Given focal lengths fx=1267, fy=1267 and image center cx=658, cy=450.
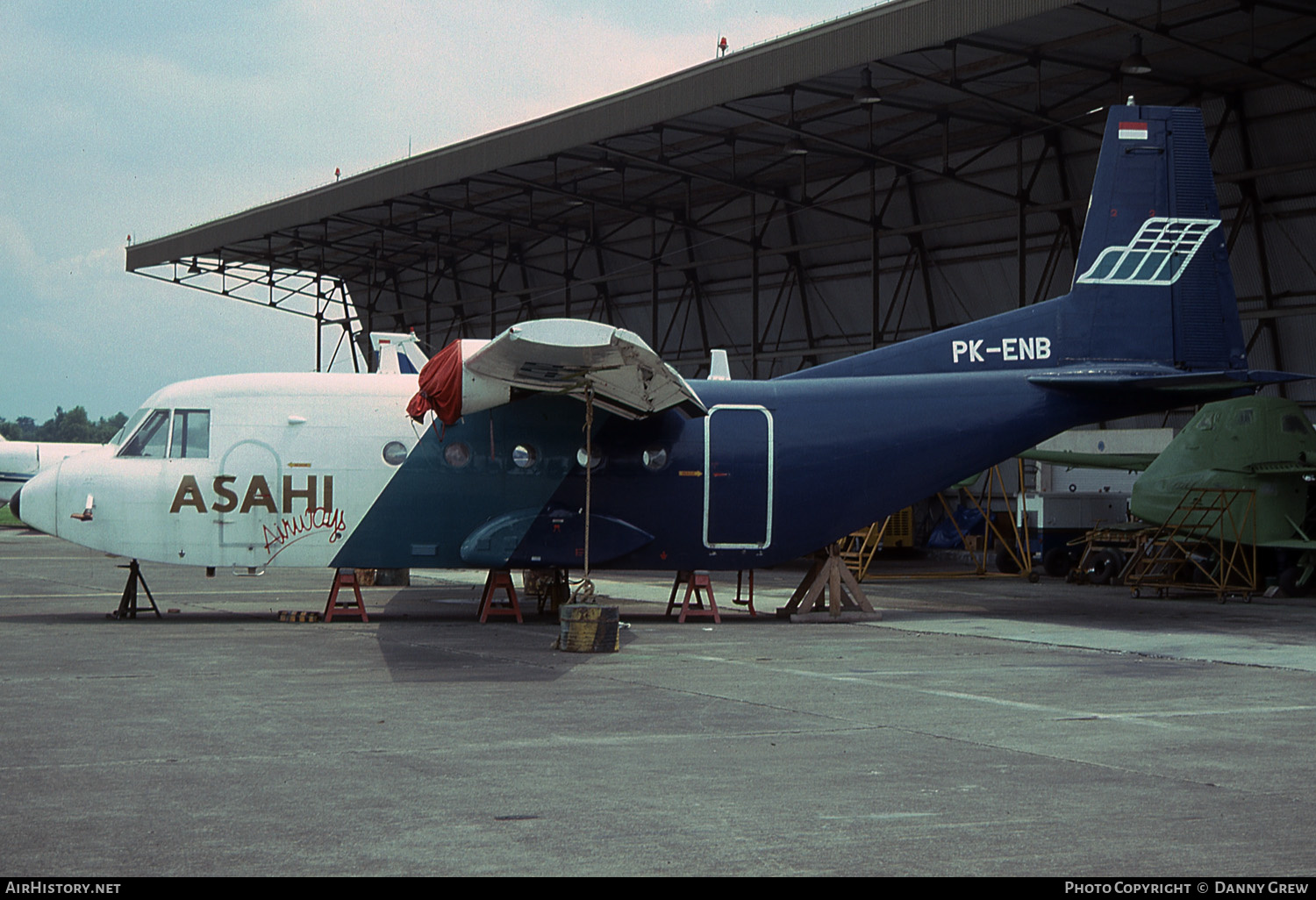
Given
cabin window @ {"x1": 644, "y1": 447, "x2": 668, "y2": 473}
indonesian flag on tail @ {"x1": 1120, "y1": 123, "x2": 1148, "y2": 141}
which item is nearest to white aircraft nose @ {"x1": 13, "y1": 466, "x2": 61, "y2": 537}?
cabin window @ {"x1": 644, "y1": 447, "x2": 668, "y2": 473}

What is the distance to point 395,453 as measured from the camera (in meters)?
18.2

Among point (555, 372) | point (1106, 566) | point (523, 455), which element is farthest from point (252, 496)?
point (1106, 566)

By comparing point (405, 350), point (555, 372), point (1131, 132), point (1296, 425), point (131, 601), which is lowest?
point (131, 601)

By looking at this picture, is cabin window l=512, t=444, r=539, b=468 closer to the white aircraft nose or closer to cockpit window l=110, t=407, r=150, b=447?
cockpit window l=110, t=407, r=150, b=447

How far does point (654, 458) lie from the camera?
1841 cm

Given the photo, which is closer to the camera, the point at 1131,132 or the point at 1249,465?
the point at 1131,132

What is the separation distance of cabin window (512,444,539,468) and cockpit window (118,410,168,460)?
195 inches

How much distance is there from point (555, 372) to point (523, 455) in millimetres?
2979

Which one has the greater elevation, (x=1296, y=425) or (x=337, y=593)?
(x=1296, y=425)

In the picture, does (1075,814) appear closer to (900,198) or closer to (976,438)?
(976,438)

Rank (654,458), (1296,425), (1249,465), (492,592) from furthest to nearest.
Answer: (1296,425) < (1249,465) < (492,592) < (654,458)

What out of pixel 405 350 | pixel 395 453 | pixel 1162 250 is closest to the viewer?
pixel 395 453

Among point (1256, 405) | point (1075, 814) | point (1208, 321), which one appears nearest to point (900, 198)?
point (1256, 405)

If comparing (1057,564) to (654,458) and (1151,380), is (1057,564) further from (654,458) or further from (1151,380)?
(654,458)
